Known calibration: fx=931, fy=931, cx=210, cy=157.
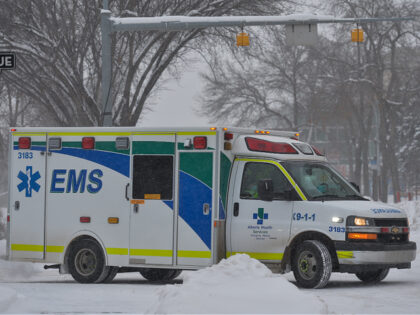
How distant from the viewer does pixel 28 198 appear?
50.9ft

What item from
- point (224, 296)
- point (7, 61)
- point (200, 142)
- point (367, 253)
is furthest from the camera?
point (200, 142)

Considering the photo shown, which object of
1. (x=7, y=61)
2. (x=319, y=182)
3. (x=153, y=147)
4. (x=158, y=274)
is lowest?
(x=158, y=274)

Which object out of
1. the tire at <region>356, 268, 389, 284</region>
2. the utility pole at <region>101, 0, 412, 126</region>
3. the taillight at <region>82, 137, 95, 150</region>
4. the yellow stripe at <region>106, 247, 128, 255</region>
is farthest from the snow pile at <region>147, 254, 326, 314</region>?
the utility pole at <region>101, 0, 412, 126</region>

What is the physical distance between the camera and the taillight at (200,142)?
46.2 ft

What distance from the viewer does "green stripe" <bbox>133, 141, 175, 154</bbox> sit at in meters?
14.4

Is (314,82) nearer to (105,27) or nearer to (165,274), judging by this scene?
(105,27)

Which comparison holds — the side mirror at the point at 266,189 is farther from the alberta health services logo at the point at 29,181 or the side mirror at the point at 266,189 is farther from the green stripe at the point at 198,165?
the alberta health services logo at the point at 29,181

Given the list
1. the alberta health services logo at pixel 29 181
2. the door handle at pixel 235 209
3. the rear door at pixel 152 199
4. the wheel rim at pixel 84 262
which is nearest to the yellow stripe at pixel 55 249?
the wheel rim at pixel 84 262

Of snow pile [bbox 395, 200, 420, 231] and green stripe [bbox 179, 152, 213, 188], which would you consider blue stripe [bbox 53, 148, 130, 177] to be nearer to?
green stripe [bbox 179, 152, 213, 188]

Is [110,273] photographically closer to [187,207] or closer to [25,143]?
[187,207]

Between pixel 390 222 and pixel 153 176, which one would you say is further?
pixel 153 176

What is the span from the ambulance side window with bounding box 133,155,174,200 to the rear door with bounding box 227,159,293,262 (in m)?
1.02

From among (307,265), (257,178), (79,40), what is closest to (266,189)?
(257,178)

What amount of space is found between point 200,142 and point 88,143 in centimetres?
207
